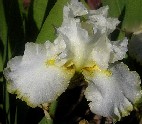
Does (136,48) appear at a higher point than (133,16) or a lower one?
lower

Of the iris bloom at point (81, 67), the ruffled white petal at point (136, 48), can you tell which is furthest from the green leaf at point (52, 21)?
the ruffled white petal at point (136, 48)

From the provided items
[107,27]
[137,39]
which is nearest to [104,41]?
[107,27]

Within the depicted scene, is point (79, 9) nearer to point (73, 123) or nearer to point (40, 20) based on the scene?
point (40, 20)

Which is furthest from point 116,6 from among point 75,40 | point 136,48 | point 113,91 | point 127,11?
point 113,91

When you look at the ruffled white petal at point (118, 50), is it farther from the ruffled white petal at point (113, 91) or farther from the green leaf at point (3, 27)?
the green leaf at point (3, 27)

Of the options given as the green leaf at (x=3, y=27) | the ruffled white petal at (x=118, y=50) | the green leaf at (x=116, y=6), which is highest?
the green leaf at (x=3, y=27)

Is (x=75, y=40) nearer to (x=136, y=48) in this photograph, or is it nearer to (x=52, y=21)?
(x=52, y=21)
